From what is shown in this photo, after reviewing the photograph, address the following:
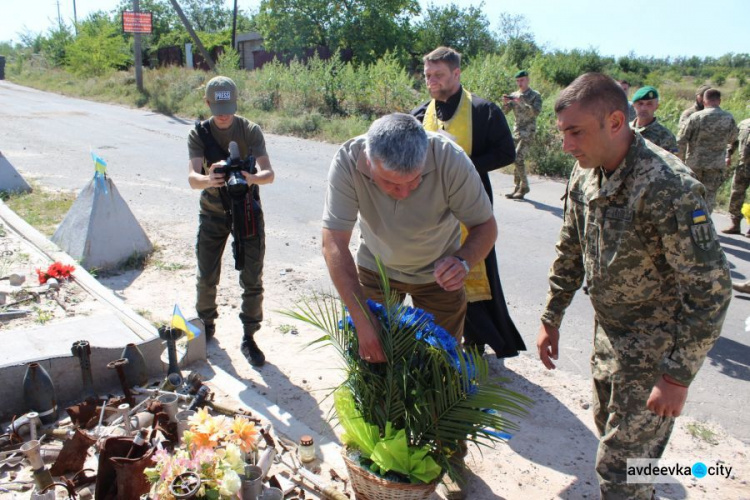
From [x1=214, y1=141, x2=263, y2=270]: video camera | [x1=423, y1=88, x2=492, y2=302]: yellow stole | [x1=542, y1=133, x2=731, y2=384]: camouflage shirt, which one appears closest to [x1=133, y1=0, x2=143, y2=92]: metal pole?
[x1=214, y1=141, x2=263, y2=270]: video camera

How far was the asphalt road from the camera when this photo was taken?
438cm

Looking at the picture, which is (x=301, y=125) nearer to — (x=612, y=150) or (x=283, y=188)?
(x=283, y=188)

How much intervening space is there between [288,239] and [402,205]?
4649 mm

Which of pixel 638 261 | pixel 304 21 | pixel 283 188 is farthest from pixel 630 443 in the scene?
pixel 304 21

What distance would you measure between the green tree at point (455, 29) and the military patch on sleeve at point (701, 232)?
36.4m

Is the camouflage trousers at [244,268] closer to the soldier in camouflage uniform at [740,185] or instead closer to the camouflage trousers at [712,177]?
the camouflage trousers at [712,177]

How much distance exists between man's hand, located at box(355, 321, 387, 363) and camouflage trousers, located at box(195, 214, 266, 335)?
6.38ft

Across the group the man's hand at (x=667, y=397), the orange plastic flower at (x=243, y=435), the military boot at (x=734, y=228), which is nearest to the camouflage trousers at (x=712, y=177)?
the military boot at (x=734, y=228)

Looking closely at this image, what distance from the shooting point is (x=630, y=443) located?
223 centimetres

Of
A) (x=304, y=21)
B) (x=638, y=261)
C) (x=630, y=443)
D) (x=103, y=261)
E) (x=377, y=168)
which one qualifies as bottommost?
(x=103, y=261)

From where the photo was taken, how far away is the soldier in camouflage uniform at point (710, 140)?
7902 mm

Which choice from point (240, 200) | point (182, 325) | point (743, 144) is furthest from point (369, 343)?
point (743, 144)

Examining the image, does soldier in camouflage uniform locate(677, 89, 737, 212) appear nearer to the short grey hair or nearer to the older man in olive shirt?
the older man in olive shirt

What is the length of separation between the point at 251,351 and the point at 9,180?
21.9 ft
